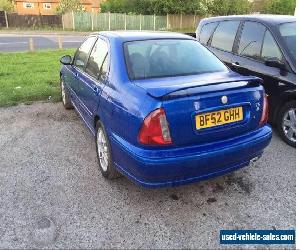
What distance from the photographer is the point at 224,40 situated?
6.06 meters

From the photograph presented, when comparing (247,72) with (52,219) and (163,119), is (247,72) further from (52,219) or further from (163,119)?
(52,219)

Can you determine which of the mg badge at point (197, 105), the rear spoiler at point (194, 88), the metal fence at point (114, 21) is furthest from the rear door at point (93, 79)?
the metal fence at point (114, 21)

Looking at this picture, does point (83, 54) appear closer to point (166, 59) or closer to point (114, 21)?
point (166, 59)

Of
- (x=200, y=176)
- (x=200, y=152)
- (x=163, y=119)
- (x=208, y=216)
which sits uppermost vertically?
(x=163, y=119)

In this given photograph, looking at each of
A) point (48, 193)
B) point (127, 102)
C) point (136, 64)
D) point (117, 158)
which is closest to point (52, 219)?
point (48, 193)

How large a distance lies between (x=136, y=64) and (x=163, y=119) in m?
0.96

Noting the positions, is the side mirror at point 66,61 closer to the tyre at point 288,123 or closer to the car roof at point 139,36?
the car roof at point 139,36

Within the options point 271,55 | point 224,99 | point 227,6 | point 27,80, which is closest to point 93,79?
point 224,99

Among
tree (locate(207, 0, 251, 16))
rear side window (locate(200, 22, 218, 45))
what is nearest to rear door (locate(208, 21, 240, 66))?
rear side window (locate(200, 22, 218, 45))

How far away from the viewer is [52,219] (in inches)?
124

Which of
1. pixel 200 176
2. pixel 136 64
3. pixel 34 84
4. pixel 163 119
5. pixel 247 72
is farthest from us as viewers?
pixel 34 84

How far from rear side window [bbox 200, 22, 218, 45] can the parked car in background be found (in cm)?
39

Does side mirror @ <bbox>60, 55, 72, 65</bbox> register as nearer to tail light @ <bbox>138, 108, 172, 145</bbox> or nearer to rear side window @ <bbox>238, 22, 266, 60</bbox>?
rear side window @ <bbox>238, 22, 266, 60</bbox>

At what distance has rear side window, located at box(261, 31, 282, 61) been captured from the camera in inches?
193
